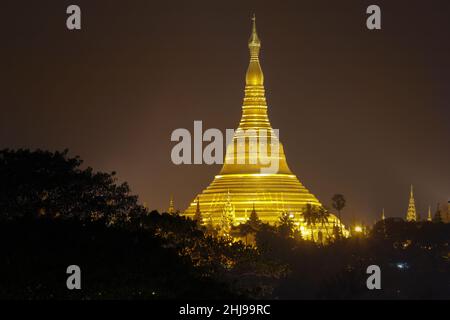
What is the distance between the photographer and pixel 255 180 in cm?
16538

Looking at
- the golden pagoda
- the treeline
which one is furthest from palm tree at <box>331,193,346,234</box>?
the treeline

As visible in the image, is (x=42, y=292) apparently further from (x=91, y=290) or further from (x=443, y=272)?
(x=443, y=272)

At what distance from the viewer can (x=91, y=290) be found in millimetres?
68625

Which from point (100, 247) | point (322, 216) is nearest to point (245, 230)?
point (322, 216)

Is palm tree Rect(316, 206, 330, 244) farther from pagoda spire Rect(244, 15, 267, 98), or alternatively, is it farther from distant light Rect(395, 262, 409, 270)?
distant light Rect(395, 262, 409, 270)

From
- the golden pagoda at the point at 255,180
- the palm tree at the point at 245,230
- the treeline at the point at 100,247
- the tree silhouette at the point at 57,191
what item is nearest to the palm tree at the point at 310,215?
the golden pagoda at the point at 255,180

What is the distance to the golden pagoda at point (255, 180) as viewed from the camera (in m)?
163

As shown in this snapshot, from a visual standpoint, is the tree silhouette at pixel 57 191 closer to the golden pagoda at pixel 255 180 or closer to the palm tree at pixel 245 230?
the palm tree at pixel 245 230

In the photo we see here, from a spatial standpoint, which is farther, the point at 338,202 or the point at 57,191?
the point at 338,202

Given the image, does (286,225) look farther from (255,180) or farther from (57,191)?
(57,191)

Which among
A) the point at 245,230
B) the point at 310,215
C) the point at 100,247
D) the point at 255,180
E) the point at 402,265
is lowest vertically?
the point at 100,247

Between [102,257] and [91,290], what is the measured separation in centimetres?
187

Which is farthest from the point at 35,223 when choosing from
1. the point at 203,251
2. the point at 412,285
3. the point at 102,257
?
the point at 412,285

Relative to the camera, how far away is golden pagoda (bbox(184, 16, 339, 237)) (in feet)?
534
